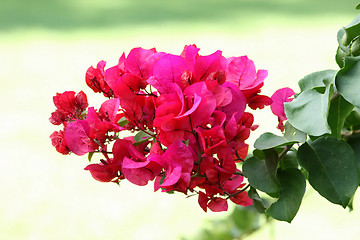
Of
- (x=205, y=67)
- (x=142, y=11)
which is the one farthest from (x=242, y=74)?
(x=142, y=11)

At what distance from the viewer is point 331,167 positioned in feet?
1.16

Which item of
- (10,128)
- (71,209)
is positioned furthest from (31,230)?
(10,128)

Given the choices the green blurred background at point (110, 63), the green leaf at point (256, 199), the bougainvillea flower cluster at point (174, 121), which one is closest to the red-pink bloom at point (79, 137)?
the bougainvillea flower cluster at point (174, 121)

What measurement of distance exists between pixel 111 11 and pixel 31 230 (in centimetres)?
202

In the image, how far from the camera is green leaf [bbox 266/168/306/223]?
35 centimetres

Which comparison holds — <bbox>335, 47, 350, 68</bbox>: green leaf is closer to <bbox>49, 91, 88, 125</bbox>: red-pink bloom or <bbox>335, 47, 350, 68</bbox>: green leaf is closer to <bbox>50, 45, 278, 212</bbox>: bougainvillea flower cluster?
<bbox>50, 45, 278, 212</bbox>: bougainvillea flower cluster

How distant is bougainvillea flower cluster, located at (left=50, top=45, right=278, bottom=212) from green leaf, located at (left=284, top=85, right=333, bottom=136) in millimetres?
42

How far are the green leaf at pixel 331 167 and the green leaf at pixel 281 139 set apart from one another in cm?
2

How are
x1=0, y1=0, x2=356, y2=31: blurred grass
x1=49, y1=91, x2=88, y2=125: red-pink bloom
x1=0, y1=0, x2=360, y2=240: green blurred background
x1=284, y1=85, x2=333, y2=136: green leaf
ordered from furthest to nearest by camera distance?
1. x1=0, y1=0, x2=356, y2=31: blurred grass
2. x1=0, y1=0, x2=360, y2=240: green blurred background
3. x1=49, y1=91, x2=88, y2=125: red-pink bloom
4. x1=284, y1=85, x2=333, y2=136: green leaf

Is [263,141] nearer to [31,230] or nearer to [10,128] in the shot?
[31,230]

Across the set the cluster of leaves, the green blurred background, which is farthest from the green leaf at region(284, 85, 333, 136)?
the green blurred background

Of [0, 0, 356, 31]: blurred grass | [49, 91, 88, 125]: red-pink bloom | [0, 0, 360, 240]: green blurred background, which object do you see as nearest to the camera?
[49, 91, 88, 125]: red-pink bloom

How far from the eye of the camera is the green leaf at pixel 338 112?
1.15ft

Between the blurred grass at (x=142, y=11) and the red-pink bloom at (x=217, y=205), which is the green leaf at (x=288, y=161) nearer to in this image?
the red-pink bloom at (x=217, y=205)
